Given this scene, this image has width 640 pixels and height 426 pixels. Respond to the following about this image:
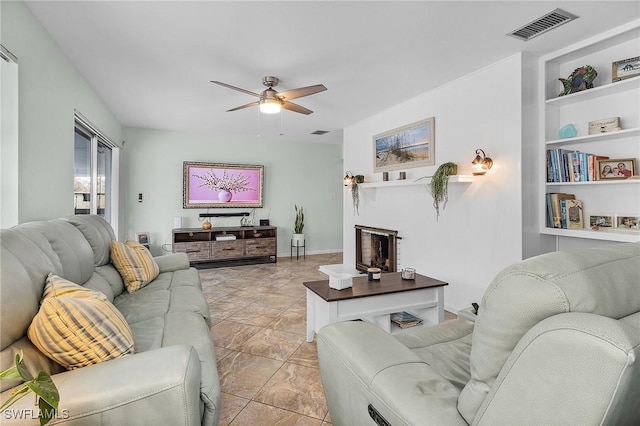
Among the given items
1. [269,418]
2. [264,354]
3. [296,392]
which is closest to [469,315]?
[296,392]

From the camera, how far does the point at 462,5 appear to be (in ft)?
7.02

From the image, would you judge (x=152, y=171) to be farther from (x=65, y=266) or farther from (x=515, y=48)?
(x=515, y=48)

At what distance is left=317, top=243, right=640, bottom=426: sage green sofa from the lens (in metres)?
0.63

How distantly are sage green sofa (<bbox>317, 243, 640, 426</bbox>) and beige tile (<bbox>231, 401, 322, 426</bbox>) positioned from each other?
0.75m

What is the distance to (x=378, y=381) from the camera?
104 centimetres

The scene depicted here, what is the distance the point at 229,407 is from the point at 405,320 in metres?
1.57

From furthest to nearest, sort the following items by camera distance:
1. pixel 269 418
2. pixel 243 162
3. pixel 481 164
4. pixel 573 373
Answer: pixel 243 162 < pixel 481 164 < pixel 269 418 < pixel 573 373

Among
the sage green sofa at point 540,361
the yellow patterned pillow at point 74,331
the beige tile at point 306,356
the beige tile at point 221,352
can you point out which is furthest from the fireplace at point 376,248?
the yellow patterned pillow at point 74,331

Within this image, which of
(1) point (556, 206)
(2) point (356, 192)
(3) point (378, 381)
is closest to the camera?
(3) point (378, 381)

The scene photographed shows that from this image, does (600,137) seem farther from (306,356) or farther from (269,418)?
(269,418)

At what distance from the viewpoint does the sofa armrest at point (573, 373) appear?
0.61 m

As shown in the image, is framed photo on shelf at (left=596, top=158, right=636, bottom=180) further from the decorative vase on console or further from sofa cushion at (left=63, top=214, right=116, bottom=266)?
the decorative vase on console

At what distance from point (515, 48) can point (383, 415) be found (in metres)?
3.00

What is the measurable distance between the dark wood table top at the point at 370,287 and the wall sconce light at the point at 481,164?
3.77 ft
